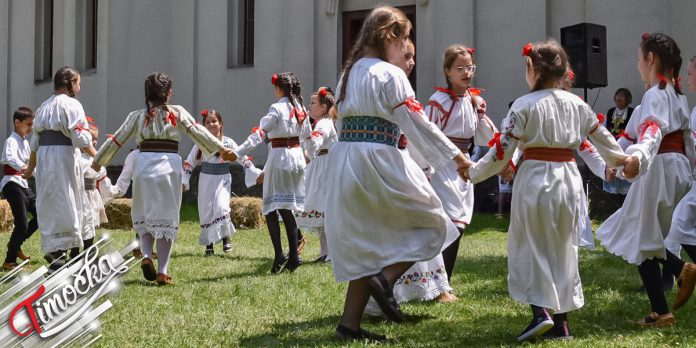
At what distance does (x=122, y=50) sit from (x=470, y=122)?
50.9 ft

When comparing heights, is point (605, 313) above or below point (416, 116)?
below

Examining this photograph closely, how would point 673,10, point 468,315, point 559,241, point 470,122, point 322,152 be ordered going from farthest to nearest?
point 673,10
point 322,152
point 470,122
point 468,315
point 559,241

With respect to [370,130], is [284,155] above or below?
below

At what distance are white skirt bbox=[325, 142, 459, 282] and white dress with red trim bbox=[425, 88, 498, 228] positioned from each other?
1405 mm

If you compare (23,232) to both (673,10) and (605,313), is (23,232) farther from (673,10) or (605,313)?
(673,10)

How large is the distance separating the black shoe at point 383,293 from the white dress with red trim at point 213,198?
6085 mm

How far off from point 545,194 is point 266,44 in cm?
1501

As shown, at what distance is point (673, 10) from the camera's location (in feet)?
Answer: 49.3

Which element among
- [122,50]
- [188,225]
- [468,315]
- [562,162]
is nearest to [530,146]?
[562,162]

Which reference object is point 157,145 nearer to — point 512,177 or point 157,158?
point 157,158

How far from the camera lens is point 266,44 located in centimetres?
1948

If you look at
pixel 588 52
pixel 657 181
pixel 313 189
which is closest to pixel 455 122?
pixel 657 181

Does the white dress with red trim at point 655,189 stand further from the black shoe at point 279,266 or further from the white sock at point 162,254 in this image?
the white sock at point 162,254

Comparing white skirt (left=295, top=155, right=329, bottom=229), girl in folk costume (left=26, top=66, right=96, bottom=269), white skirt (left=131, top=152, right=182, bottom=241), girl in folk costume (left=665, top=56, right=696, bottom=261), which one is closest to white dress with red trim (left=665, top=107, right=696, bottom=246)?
girl in folk costume (left=665, top=56, right=696, bottom=261)
